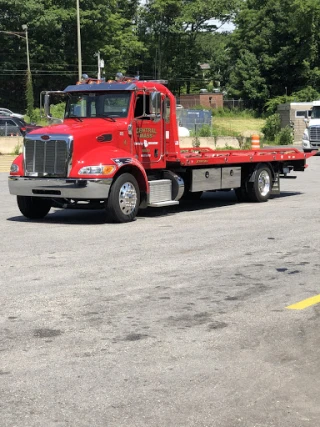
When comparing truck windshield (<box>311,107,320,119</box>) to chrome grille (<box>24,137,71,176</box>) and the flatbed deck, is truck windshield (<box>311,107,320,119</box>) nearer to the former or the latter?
the flatbed deck

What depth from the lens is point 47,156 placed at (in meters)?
13.4

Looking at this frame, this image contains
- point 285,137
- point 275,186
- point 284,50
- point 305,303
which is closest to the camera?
point 305,303

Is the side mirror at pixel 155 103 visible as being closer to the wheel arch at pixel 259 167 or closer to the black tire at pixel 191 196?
the black tire at pixel 191 196

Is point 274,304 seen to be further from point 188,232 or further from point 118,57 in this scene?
point 118,57

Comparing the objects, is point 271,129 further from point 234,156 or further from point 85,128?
point 85,128

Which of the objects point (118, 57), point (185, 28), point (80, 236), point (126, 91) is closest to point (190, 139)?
point (126, 91)

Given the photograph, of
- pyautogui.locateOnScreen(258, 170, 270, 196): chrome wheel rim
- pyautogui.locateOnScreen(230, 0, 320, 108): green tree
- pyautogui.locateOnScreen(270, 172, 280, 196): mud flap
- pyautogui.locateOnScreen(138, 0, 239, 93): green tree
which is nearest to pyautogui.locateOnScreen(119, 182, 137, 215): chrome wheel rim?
pyautogui.locateOnScreen(258, 170, 270, 196): chrome wheel rim

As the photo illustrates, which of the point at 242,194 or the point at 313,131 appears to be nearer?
the point at 242,194

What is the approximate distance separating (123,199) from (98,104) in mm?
2134

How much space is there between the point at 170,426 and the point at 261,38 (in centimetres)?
8685

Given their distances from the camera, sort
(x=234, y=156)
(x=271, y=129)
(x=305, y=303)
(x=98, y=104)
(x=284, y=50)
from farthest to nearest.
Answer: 1. (x=284, y=50)
2. (x=271, y=129)
3. (x=234, y=156)
4. (x=98, y=104)
5. (x=305, y=303)

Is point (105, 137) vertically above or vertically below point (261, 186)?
above

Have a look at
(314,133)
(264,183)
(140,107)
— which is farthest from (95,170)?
(314,133)

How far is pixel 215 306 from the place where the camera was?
7.43 metres
